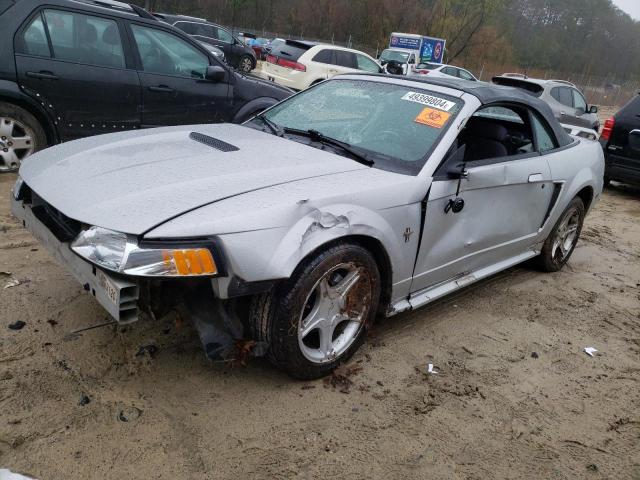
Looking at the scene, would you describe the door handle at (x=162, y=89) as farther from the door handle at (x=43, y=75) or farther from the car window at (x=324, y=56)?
the car window at (x=324, y=56)

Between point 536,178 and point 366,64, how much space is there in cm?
1271

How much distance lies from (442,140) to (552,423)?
1678mm

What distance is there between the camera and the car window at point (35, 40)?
5145mm

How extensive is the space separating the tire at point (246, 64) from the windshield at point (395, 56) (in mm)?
8092

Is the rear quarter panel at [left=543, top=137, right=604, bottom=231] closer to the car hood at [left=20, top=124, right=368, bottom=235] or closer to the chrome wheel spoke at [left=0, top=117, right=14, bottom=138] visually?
the car hood at [left=20, top=124, right=368, bottom=235]

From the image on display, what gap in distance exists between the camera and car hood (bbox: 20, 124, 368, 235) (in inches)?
95.0

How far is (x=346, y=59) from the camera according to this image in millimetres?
15031

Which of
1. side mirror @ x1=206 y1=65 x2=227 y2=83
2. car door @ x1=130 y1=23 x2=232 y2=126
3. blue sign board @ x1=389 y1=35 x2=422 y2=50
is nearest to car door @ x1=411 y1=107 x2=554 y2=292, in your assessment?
side mirror @ x1=206 y1=65 x2=227 y2=83

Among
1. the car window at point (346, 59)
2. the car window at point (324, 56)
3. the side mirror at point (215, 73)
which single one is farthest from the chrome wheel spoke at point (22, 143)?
the car window at point (346, 59)

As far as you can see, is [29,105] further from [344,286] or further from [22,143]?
[344,286]

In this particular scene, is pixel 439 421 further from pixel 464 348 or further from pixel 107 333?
pixel 107 333

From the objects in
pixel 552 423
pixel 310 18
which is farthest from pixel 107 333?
pixel 310 18

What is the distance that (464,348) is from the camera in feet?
11.4

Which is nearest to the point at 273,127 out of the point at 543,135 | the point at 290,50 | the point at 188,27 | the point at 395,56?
the point at 543,135
